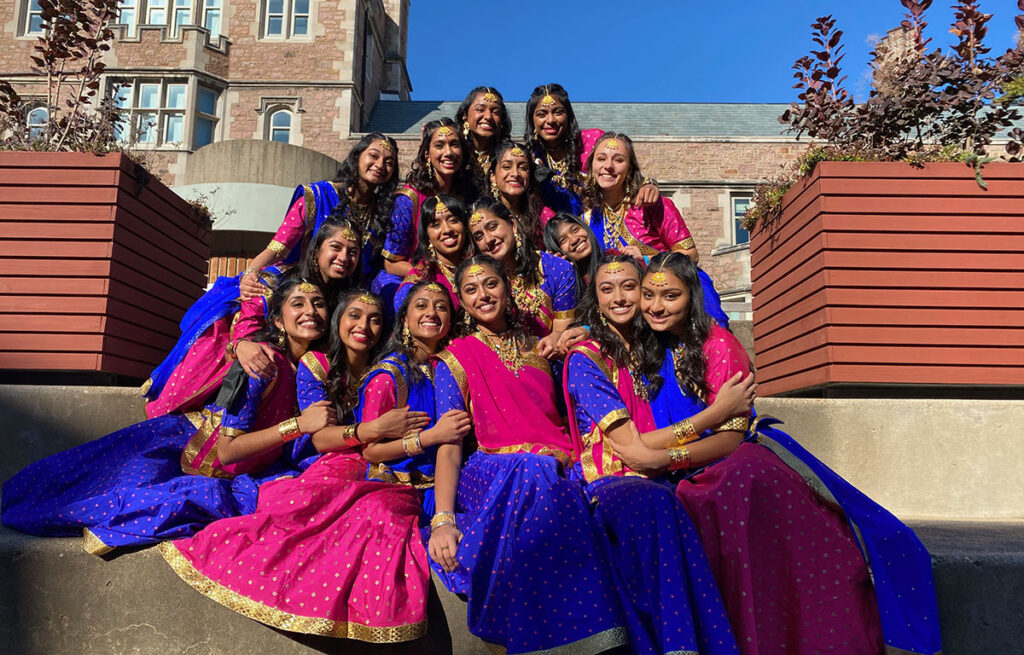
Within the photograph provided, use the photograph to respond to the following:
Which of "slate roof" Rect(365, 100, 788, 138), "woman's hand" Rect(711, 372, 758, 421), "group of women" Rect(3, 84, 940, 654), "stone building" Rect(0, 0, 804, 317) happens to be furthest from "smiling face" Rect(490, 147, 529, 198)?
"slate roof" Rect(365, 100, 788, 138)

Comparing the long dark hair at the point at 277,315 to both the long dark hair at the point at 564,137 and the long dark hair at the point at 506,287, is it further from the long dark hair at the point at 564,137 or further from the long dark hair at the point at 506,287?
the long dark hair at the point at 564,137

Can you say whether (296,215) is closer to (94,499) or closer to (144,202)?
(144,202)

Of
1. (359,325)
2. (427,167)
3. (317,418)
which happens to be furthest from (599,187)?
(317,418)

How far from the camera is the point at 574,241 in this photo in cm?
434

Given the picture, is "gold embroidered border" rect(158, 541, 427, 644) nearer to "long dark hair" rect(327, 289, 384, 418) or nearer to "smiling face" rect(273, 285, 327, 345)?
"long dark hair" rect(327, 289, 384, 418)

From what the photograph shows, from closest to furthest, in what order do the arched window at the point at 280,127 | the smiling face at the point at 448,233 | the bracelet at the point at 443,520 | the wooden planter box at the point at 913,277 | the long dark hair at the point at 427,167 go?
the bracelet at the point at 443,520 → the smiling face at the point at 448,233 → the wooden planter box at the point at 913,277 → the long dark hair at the point at 427,167 → the arched window at the point at 280,127

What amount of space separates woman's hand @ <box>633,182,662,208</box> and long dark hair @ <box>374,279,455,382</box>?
1557 mm

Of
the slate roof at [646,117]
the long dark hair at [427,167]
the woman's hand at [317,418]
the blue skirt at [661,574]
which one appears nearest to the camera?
the blue skirt at [661,574]

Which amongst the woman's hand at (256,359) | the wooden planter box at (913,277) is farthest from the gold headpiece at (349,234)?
the wooden planter box at (913,277)

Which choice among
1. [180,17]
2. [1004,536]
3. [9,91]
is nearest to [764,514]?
[1004,536]

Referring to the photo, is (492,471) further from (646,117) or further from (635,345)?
(646,117)

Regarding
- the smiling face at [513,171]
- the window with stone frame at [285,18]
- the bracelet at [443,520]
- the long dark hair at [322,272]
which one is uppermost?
the window with stone frame at [285,18]

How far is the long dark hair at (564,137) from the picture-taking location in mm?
5098

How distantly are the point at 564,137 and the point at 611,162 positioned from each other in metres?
0.67
